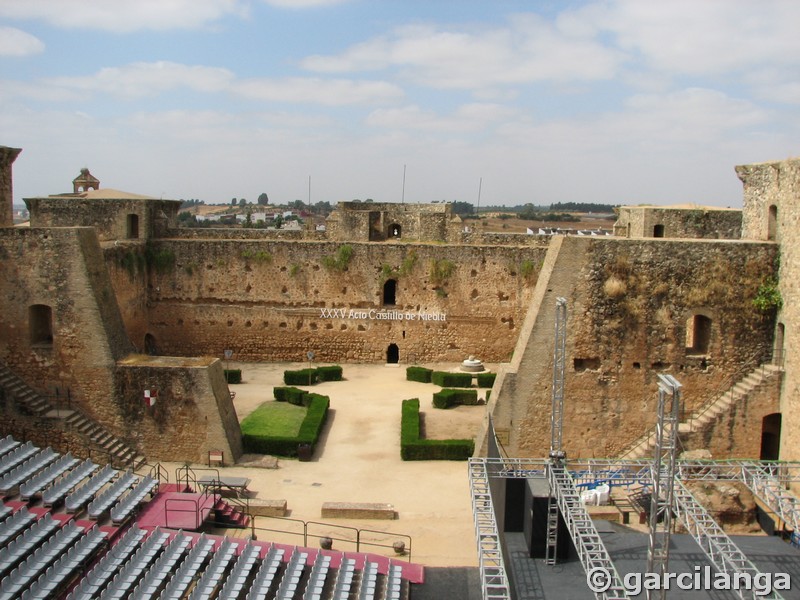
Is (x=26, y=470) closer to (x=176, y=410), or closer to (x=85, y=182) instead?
(x=176, y=410)

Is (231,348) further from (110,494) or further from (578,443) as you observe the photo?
(578,443)

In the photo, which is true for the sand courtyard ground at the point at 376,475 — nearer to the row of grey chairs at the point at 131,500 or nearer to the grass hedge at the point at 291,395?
the grass hedge at the point at 291,395

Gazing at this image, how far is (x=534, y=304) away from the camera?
53.8 ft

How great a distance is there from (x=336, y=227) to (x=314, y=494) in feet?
54.7

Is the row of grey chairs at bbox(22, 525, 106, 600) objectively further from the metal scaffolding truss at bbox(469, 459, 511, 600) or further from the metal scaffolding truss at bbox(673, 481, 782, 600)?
the metal scaffolding truss at bbox(673, 481, 782, 600)

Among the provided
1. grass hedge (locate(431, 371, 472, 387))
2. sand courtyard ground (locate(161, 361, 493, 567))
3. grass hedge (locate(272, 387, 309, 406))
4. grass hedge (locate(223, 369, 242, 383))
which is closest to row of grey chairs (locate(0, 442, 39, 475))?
sand courtyard ground (locate(161, 361, 493, 567))

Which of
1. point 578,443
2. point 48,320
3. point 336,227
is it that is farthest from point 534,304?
point 336,227

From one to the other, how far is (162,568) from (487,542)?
223 inches

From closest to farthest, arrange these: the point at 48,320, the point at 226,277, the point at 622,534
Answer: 1. the point at 622,534
2. the point at 48,320
3. the point at 226,277

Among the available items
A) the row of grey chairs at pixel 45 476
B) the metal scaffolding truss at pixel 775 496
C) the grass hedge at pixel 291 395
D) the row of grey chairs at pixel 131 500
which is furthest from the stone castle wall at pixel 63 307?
the metal scaffolding truss at pixel 775 496

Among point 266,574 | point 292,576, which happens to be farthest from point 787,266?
point 266,574

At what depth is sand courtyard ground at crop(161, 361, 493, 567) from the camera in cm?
1488

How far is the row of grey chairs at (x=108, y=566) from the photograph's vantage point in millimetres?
11812

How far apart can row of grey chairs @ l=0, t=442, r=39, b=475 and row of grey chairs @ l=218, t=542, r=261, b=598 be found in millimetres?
5809
